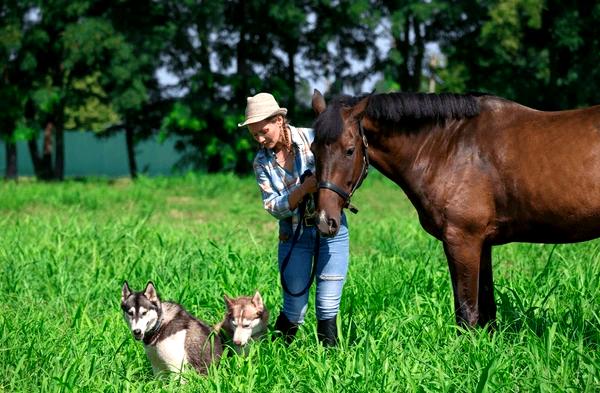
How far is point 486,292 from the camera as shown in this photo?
541 cm

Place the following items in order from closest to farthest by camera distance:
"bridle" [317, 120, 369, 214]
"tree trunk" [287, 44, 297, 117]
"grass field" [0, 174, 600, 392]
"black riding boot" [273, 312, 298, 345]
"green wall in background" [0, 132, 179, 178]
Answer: "grass field" [0, 174, 600, 392], "bridle" [317, 120, 369, 214], "black riding boot" [273, 312, 298, 345], "tree trunk" [287, 44, 297, 117], "green wall in background" [0, 132, 179, 178]

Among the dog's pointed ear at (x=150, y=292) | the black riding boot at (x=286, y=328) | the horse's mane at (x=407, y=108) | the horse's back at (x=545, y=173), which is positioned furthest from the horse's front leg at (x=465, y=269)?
the dog's pointed ear at (x=150, y=292)

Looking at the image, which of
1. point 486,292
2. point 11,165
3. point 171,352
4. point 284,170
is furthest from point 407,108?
point 11,165

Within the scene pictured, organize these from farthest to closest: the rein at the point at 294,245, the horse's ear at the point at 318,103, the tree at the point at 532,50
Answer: the tree at the point at 532,50 < the rein at the point at 294,245 < the horse's ear at the point at 318,103

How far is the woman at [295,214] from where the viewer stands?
4941 mm

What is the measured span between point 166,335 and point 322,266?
99 cm

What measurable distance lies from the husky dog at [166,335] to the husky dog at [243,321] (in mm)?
146

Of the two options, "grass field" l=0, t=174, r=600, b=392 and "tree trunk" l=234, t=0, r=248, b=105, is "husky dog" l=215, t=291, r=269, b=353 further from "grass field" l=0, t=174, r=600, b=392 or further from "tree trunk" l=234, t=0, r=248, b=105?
"tree trunk" l=234, t=0, r=248, b=105

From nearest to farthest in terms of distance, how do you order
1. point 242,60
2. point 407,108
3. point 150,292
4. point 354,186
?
point 150,292 < point 354,186 < point 407,108 < point 242,60

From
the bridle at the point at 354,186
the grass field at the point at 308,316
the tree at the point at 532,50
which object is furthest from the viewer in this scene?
the tree at the point at 532,50

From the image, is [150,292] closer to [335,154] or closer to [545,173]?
[335,154]

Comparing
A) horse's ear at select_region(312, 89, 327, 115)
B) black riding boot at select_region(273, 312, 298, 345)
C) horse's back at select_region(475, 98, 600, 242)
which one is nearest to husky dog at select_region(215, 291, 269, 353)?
black riding boot at select_region(273, 312, 298, 345)

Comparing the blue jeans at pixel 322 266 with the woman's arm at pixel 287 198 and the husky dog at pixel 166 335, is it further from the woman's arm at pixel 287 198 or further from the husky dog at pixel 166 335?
the husky dog at pixel 166 335

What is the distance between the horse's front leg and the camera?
5137 millimetres
